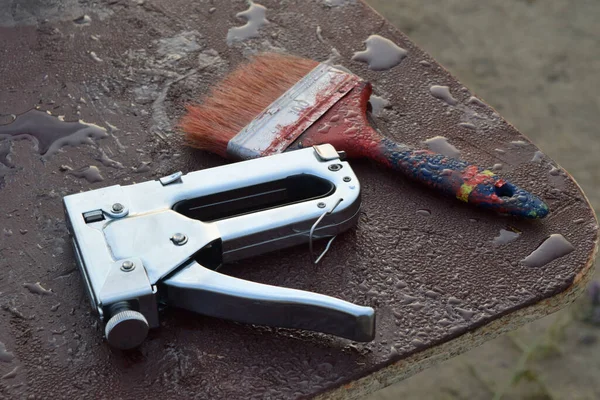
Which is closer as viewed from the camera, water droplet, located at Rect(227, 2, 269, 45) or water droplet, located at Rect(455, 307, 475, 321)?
water droplet, located at Rect(455, 307, 475, 321)

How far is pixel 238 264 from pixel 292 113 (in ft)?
0.93

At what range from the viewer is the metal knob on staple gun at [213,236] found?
869 mm

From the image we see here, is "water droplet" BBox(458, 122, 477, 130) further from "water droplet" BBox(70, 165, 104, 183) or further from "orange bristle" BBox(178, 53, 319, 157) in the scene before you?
"water droplet" BBox(70, 165, 104, 183)

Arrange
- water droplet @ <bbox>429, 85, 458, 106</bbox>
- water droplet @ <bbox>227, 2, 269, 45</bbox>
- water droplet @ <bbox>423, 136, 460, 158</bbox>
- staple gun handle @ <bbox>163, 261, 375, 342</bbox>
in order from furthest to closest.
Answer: water droplet @ <bbox>227, 2, 269, 45</bbox>, water droplet @ <bbox>429, 85, 458, 106</bbox>, water droplet @ <bbox>423, 136, 460, 158</bbox>, staple gun handle @ <bbox>163, 261, 375, 342</bbox>

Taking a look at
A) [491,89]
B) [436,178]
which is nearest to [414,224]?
[436,178]

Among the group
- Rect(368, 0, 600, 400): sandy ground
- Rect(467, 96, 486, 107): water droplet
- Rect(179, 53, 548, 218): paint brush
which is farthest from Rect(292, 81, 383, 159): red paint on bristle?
Rect(368, 0, 600, 400): sandy ground

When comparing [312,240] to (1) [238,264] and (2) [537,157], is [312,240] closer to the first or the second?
(1) [238,264]

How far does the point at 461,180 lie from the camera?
1.07 m

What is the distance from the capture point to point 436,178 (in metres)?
1.09

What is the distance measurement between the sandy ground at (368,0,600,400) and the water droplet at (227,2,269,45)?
118 cm

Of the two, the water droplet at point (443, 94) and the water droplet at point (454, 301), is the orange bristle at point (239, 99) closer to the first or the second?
the water droplet at point (443, 94)

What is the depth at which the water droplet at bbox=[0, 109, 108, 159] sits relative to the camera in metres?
1.16

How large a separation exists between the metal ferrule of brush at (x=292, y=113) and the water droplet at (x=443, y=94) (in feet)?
0.49

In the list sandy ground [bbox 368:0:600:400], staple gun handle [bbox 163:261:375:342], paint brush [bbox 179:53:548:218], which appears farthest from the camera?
sandy ground [bbox 368:0:600:400]
